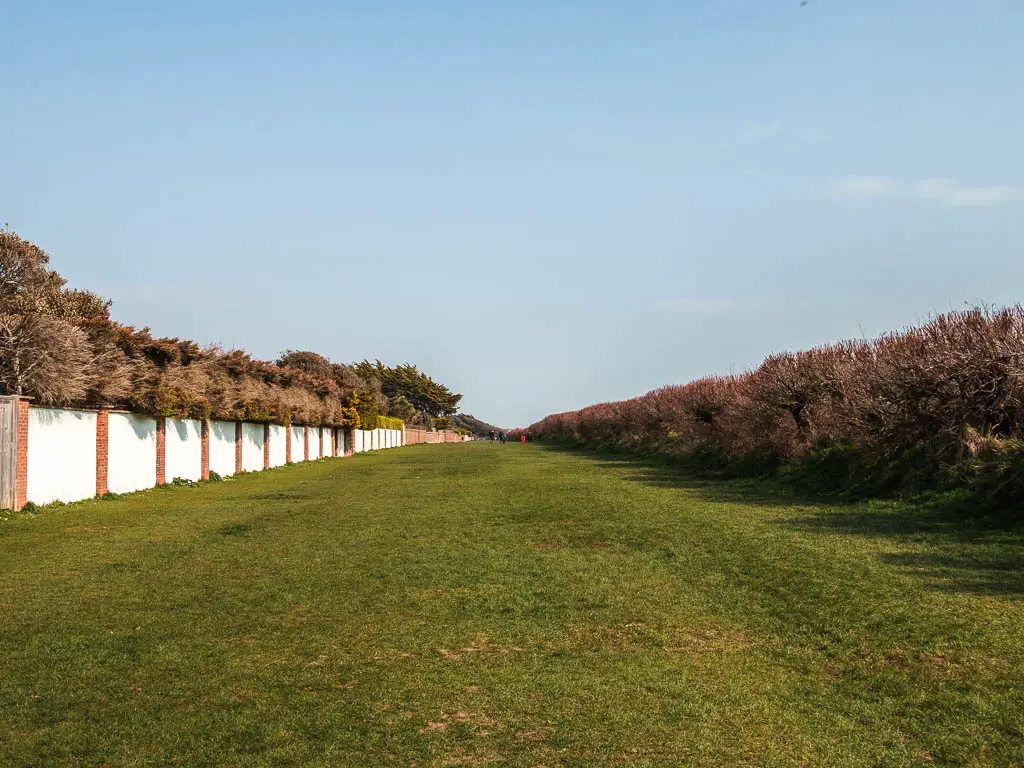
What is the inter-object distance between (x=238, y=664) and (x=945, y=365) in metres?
13.6

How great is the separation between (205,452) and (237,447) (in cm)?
365

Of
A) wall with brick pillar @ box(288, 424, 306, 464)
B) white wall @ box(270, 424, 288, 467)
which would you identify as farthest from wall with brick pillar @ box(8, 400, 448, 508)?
wall with brick pillar @ box(288, 424, 306, 464)

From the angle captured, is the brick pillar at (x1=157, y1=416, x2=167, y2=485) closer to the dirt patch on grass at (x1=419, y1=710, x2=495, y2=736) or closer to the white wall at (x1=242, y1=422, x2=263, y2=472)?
the white wall at (x1=242, y1=422, x2=263, y2=472)

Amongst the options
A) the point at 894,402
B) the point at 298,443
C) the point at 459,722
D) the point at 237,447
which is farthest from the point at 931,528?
the point at 298,443

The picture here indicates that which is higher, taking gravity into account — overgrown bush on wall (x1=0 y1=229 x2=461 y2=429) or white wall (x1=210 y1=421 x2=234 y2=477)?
overgrown bush on wall (x1=0 y1=229 x2=461 y2=429)

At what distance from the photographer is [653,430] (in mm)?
39750

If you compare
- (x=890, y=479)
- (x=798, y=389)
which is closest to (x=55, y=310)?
(x=798, y=389)

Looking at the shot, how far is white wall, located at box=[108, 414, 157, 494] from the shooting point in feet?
63.7

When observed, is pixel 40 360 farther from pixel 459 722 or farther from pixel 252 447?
pixel 459 722

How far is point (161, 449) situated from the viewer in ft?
73.8

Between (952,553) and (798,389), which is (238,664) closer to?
(952,553)

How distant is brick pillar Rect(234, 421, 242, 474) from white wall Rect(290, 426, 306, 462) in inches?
329

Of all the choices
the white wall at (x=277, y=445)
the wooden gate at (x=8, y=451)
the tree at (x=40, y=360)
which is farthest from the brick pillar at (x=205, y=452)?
the wooden gate at (x=8, y=451)

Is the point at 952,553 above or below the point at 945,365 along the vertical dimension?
below
